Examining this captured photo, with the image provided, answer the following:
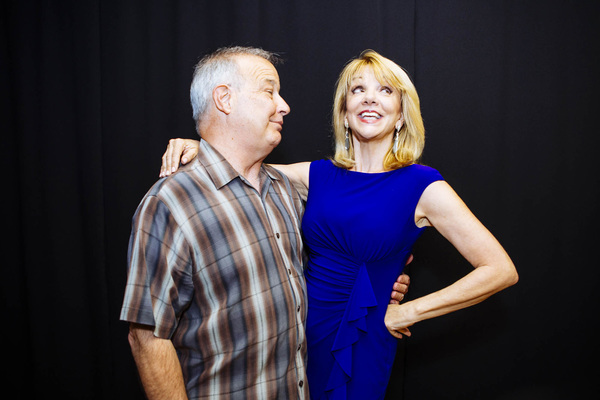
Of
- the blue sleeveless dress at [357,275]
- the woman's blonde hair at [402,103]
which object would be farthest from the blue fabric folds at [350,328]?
the woman's blonde hair at [402,103]

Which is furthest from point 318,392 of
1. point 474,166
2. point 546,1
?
point 546,1

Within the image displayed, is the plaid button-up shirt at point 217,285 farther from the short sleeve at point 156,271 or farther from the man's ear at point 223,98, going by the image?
the man's ear at point 223,98

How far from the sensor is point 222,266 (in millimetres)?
1062

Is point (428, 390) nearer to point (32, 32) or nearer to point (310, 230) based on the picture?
point (310, 230)

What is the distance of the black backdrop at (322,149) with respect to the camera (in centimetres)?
191

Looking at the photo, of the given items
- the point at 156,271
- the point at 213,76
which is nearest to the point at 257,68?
the point at 213,76

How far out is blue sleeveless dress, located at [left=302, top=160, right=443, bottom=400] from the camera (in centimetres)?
132

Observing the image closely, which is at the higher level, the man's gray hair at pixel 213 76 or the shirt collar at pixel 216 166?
the man's gray hair at pixel 213 76

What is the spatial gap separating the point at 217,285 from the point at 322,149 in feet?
3.59

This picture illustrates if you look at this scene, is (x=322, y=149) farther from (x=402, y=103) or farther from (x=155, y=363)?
(x=155, y=363)

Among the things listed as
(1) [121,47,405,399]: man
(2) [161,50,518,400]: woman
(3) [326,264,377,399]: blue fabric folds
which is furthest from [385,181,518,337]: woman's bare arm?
(1) [121,47,405,399]: man

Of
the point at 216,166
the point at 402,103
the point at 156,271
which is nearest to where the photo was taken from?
the point at 156,271

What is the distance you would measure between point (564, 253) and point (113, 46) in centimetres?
253

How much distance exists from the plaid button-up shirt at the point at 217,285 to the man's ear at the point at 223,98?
0.13m
